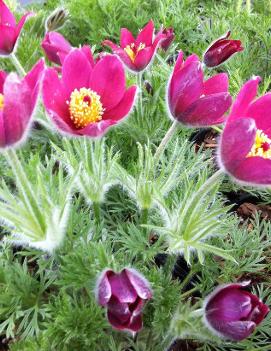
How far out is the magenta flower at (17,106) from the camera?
74cm

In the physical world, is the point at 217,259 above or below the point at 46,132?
below

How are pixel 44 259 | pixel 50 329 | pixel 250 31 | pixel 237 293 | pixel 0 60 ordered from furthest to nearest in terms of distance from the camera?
pixel 250 31, pixel 0 60, pixel 44 259, pixel 50 329, pixel 237 293

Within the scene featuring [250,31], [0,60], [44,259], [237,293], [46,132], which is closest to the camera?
[237,293]

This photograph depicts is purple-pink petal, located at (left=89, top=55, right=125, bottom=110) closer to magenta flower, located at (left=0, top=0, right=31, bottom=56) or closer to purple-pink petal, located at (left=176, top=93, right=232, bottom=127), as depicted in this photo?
purple-pink petal, located at (left=176, top=93, right=232, bottom=127)

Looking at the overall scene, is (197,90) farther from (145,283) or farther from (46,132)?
(46,132)

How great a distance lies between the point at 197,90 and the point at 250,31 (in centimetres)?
115

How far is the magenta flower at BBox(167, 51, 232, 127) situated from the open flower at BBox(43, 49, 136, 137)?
89 mm

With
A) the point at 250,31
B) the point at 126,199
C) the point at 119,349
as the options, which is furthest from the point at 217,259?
the point at 250,31

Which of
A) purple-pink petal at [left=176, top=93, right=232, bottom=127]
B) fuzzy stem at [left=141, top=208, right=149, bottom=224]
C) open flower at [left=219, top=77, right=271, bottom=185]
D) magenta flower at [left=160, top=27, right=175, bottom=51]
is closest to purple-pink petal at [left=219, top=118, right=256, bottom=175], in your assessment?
open flower at [left=219, top=77, right=271, bottom=185]

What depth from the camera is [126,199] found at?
1.30 meters

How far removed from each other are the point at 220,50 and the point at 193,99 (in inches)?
15.7

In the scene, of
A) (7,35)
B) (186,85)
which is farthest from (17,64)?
(186,85)

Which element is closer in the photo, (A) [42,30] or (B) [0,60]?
(B) [0,60]

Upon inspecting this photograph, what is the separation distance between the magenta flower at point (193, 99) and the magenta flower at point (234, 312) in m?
0.33
